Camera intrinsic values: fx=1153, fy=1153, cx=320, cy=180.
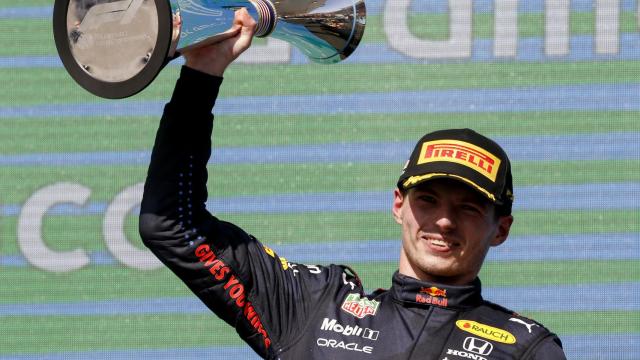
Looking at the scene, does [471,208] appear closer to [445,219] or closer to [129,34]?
[445,219]

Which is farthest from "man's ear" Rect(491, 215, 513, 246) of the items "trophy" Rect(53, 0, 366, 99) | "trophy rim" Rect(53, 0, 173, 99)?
"trophy rim" Rect(53, 0, 173, 99)

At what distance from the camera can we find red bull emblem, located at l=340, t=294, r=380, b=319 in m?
2.00

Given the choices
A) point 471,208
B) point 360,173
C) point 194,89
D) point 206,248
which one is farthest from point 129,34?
point 360,173

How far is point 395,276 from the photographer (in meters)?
2.00

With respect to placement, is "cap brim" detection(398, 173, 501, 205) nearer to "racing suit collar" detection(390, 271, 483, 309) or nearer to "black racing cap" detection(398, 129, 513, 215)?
"black racing cap" detection(398, 129, 513, 215)

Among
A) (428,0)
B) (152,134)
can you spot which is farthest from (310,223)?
(428,0)

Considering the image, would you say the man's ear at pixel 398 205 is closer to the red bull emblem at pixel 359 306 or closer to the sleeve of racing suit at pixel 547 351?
the red bull emblem at pixel 359 306

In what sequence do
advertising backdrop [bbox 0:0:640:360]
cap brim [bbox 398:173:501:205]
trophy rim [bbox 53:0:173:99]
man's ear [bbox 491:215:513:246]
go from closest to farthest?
1. trophy rim [bbox 53:0:173:99]
2. cap brim [bbox 398:173:501:205]
3. man's ear [bbox 491:215:513:246]
4. advertising backdrop [bbox 0:0:640:360]

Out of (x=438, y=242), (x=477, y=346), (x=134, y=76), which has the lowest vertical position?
(x=477, y=346)

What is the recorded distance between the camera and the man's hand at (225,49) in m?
1.81

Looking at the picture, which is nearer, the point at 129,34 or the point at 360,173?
the point at 129,34

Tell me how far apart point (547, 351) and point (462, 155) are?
36 cm

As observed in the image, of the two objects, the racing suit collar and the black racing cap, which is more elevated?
the black racing cap

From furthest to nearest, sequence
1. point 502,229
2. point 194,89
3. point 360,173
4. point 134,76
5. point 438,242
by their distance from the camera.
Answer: point 360,173 < point 502,229 < point 438,242 < point 194,89 < point 134,76
